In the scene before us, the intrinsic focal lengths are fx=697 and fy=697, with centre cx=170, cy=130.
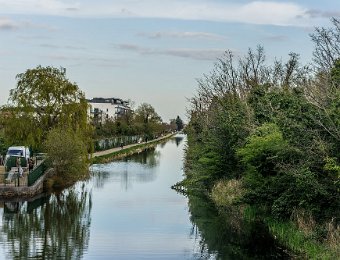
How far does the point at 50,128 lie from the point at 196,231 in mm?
27155

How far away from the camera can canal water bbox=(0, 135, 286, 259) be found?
24938 mm

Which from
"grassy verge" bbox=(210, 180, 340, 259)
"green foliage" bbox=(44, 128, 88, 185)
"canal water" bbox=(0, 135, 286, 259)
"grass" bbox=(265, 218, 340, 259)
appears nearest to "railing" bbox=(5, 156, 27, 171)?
"green foliage" bbox=(44, 128, 88, 185)

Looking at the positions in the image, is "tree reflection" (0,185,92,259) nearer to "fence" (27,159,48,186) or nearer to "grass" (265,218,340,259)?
"fence" (27,159,48,186)

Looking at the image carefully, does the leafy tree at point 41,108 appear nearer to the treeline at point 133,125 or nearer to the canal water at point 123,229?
the canal water at point 123,229

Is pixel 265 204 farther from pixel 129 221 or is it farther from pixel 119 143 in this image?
pixel 119 143

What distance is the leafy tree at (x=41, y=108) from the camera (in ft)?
178

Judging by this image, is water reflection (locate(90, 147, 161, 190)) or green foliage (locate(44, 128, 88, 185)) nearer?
green foliage (locate(44, 128, 88, 185))

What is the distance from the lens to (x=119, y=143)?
113 m

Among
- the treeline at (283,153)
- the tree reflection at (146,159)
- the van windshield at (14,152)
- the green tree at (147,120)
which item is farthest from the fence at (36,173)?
the green tree at (147,120)

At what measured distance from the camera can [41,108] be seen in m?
55.1

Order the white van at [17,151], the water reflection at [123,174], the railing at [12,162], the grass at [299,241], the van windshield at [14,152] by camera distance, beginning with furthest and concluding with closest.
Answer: the water reflection at [123,174] < the van windshield at [14,152] < the white van at [17,151] < the railing at [12,162] < the grass at [299,241]

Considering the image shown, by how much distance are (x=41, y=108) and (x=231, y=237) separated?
30.5m

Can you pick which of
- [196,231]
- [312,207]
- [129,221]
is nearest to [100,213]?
[129,221]

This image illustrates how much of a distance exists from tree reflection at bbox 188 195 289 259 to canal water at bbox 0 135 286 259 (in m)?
0.03
